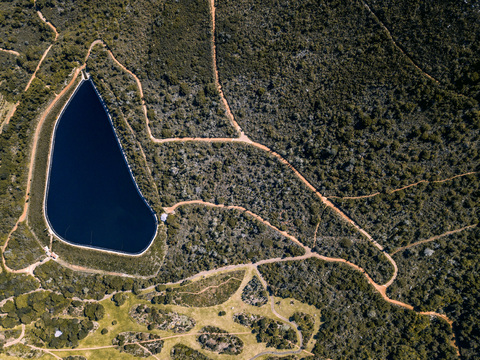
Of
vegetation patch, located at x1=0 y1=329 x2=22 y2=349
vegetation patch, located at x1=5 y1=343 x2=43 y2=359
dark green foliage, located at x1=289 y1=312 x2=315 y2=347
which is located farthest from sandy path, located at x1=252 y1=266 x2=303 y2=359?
vegetation patch, located at x1=0 y1=329 x2=22 y2=349

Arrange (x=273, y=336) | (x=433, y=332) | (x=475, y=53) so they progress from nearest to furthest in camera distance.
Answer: (x=475, y=53) → (x=433, y=332) → (x=273, y=336)

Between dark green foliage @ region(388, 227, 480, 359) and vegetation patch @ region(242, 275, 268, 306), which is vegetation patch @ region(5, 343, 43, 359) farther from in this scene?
dark green foliage @ region(388, 227, 480, 359)

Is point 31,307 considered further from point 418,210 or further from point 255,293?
point 418,210

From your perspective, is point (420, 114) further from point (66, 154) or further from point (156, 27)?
point (66, 154)

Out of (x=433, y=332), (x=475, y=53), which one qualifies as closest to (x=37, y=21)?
(x=475, y=53)

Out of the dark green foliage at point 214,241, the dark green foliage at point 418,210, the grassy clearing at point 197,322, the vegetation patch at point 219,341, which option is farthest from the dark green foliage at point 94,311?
the dark green foliage at point 418,210

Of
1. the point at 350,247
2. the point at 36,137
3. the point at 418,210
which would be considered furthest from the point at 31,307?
the point at 418,210
